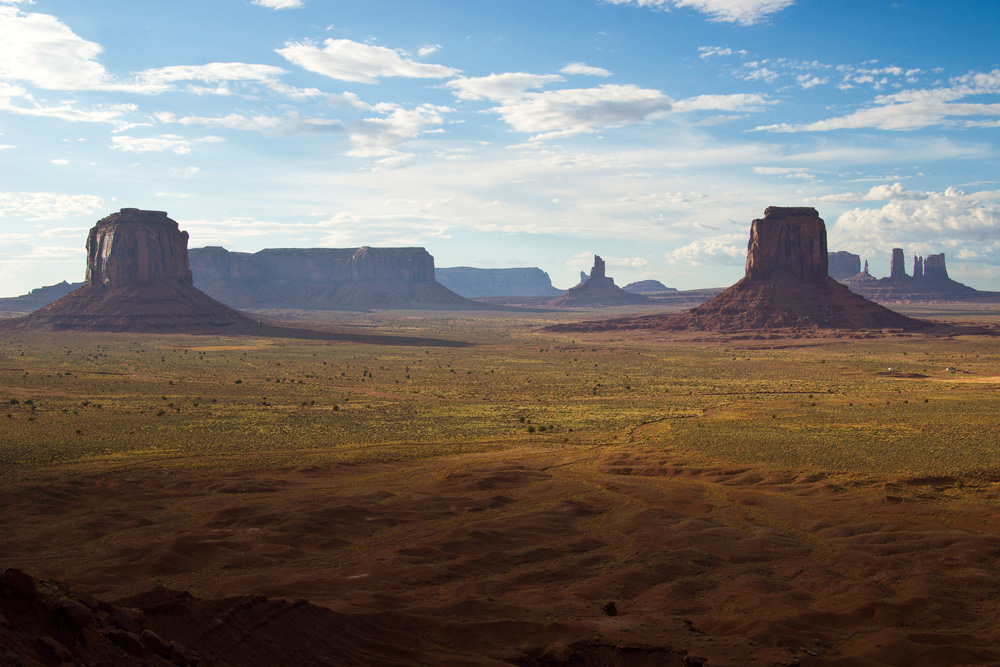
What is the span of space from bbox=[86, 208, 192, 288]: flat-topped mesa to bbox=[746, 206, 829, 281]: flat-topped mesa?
343 ft

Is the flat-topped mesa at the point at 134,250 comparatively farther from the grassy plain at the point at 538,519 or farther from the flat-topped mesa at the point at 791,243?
the flat-topped mesa at the point at 791,243

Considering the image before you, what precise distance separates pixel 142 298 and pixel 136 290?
12.3ft

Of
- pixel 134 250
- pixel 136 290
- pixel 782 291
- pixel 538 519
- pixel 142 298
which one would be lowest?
pixel 538 519

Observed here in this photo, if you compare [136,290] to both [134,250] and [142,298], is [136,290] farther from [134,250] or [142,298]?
[134,250]

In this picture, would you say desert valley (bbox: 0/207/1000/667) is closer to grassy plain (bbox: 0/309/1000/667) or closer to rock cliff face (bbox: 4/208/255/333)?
grassy plain (bbox: 0/309/1000/667)

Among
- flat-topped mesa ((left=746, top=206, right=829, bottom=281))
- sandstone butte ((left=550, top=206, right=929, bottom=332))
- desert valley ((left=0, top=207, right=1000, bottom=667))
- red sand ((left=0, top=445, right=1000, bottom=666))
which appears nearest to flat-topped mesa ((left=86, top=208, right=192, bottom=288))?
sandstone butte ((left=550, top=206, right=929, bottom=332))

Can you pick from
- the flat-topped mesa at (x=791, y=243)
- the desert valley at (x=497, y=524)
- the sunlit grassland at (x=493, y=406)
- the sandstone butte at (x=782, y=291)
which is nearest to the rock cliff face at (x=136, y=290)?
the sunlit grassland at (x=493, y=406)

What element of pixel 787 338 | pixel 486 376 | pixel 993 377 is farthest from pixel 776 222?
pixel 486 376

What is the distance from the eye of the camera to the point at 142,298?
122 metres

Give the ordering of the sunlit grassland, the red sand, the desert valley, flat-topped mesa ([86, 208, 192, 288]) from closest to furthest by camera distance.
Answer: the desert valley → the red sand → the sunlit grassland → flat-topped mesa ([86, 208, 192, 288])

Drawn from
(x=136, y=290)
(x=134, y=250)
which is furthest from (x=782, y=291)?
(x=134, y=250)

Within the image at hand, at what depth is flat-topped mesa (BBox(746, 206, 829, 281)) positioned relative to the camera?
11994cm

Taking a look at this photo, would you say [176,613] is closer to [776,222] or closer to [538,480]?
[538,480]

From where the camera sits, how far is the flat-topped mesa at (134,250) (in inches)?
5054
